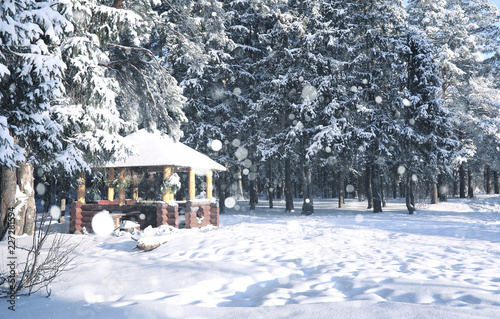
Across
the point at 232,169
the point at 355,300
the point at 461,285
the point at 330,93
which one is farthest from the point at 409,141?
the point at 355,300

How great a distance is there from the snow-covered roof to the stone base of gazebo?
5.03ft

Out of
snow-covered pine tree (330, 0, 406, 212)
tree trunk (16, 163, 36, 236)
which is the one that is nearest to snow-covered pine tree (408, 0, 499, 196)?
snow-covered pine tree (330, 0, 406, 212)

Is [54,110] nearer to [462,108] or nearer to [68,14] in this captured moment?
[68,14]

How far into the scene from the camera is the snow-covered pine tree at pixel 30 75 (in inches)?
270

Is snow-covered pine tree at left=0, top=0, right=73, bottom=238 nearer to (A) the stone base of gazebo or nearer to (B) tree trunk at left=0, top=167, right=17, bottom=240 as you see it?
(B) tree trunk at left=0, top=167, right=17, bottom=240

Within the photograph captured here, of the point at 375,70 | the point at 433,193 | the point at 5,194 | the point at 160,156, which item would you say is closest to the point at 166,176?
the point at 160,156

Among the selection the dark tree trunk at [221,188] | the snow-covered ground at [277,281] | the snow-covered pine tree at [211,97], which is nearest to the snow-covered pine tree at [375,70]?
the snow-covered pine tree at [211,97]

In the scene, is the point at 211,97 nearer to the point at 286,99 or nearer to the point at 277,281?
the point at 286,99

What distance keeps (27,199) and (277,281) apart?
844 centimetres

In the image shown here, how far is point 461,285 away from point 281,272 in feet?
9.19

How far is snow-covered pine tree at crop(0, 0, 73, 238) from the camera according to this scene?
686 cm

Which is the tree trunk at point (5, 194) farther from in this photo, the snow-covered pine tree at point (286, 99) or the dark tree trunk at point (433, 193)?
the dark tree trunk at point (433, 193)

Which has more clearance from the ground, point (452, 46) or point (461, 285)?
point (452, 46)

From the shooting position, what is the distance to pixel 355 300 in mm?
4371
